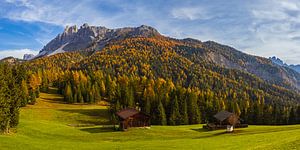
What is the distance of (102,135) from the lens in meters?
75.8

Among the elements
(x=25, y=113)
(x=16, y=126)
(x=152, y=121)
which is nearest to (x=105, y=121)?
(x=152, y=121)

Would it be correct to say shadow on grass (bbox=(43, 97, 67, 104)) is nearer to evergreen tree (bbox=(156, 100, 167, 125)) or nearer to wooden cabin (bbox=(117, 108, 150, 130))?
evergreen tree (bbox=(156, 100, 167, 125))

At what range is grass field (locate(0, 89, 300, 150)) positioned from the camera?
47.7m

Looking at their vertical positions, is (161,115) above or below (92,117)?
above

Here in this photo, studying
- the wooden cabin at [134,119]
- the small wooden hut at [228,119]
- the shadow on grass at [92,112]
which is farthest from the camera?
the shadow on grass at [92,112]

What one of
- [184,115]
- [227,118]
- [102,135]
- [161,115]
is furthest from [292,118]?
[102,135]

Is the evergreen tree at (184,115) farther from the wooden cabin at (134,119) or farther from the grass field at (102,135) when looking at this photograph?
the wooden cabin at (134,119)

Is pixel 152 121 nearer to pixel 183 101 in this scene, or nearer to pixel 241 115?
pixel 183 101

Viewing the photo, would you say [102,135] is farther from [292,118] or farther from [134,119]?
[292,118]

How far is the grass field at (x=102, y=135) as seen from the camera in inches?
1879

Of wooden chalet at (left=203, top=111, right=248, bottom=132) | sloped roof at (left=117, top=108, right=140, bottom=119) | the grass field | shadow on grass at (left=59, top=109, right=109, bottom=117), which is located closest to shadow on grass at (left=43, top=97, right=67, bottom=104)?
the grass field

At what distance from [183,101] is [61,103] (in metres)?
61.6

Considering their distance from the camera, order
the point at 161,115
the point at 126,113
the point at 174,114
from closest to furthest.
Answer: the point at 126,113 < the point at 161,115 < the point at 174,114

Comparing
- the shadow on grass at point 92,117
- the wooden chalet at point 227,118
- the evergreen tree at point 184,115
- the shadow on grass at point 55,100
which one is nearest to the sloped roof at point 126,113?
the shadow on grass at point 92,117
